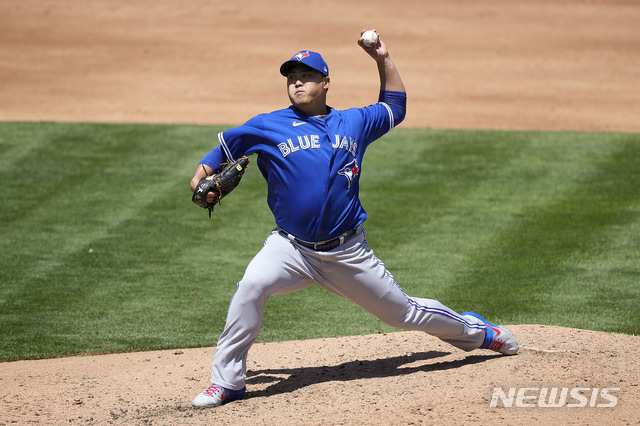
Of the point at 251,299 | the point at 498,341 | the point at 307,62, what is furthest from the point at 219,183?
the point at 498,341

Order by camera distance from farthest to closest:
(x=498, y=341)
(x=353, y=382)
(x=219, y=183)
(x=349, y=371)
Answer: (x=349, y=371), (x=498, y=341), (x=353, y=382), (x=219, y=183)

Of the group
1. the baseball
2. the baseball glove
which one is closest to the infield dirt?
the baseball glove

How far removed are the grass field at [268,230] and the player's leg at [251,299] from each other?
5.60 ft

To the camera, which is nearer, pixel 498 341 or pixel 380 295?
pixel 380 295

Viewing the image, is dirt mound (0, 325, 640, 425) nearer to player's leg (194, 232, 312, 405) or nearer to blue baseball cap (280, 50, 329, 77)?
player's leg (194, 232, 312, 405)

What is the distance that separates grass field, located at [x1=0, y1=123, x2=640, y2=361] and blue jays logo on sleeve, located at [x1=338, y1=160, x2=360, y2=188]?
211 cm

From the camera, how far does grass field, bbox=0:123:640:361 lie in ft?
22.9

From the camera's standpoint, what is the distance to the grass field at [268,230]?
6.99 m

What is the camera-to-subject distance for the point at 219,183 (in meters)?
4.68

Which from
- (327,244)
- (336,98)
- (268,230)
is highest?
(336,98)

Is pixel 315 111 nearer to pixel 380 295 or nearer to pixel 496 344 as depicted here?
pixel 380 295

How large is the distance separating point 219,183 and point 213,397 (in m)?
1.21

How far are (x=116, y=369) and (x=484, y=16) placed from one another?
15.7m

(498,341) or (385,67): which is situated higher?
(385,67)
